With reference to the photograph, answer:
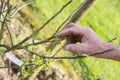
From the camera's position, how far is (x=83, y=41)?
2064 mm

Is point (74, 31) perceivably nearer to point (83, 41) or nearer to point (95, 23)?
point (83, 41)

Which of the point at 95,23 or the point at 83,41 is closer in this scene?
the point at 83,41

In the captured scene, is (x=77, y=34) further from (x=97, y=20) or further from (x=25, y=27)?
(x=97, y=20)

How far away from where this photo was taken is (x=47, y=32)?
19.3ft

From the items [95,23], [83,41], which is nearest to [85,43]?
[83,41]

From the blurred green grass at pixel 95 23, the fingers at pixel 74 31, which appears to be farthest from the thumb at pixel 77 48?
the blurred green grass at pixel 95 23

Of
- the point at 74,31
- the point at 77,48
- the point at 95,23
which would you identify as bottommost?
the point at 77,48

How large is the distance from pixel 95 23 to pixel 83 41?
5.83m

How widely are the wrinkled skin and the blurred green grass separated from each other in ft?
9.51

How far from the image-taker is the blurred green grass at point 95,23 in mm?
6094

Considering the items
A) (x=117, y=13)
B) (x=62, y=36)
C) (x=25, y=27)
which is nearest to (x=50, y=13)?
(x=25, y=27)

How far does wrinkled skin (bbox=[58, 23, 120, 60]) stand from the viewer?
199 cm

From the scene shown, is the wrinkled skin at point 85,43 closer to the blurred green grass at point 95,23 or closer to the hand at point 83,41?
the hand at point 83,41

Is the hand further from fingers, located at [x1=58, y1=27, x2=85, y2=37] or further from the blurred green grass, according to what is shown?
the blurred green grass
